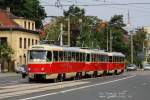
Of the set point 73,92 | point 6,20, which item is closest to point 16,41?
point 6,20

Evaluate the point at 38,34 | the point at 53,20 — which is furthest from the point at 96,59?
the point at 53,20

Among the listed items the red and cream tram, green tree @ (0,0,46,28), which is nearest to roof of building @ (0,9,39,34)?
green tree @ (0,0,46,28)

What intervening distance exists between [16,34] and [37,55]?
159 feet

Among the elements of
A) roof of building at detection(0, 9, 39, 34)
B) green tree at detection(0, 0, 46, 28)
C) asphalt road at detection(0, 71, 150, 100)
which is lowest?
asphalt road at detection(0, 71, 150, 100)

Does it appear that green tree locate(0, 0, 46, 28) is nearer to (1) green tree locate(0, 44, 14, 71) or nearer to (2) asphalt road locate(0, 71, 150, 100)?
(1) green tree locate(0, 44, 14, 71)

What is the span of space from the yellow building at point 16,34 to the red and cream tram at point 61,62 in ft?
100.0

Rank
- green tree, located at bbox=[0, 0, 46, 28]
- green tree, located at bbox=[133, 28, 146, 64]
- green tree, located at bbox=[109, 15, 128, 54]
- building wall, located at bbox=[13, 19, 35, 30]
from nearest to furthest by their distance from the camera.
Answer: building wall, located at bbox=[13, 19, 35, 30]
green tree, located at bbox=[0, 0, 46, 28]
green tree, located at bbox=[109, 15, 128, 54]
green tree, located at bbox=[133, 28, 146, 64]

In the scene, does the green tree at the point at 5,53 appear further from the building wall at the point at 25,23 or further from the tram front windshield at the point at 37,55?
the tram front windshield at the point at 37,55

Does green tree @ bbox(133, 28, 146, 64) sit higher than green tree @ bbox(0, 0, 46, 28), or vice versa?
green tree @ bbox(0, 0, 46, 28)

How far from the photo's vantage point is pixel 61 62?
45938mm

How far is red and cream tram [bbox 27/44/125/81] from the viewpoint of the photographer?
140 feet

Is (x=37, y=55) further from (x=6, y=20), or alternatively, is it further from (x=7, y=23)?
(x=6, y=20)

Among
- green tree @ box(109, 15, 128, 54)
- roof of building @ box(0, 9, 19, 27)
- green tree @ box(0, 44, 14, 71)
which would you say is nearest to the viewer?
green tree @ box(0, 44, 14, 71)

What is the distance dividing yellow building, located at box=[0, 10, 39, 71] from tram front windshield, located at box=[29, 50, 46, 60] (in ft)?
150
